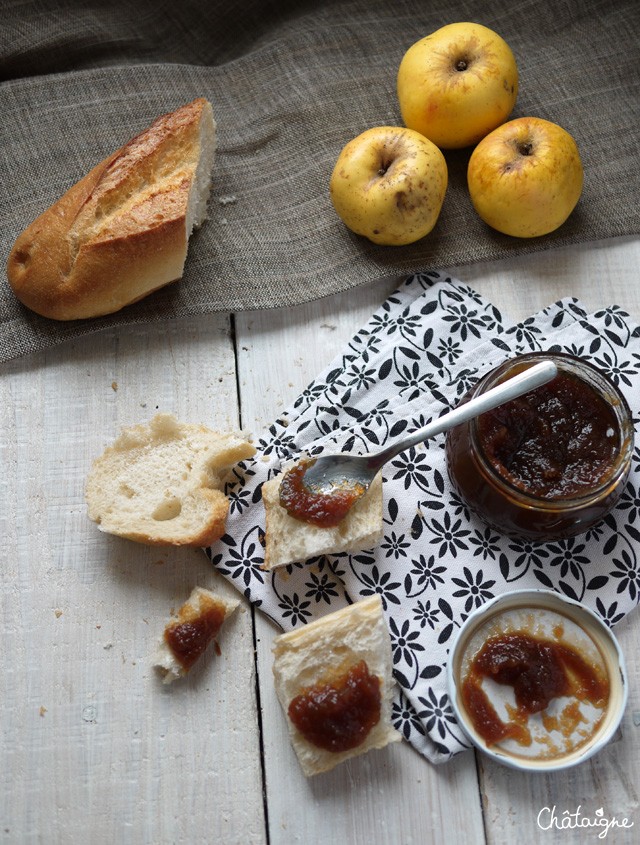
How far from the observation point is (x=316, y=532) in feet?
7.61

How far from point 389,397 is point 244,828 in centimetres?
128

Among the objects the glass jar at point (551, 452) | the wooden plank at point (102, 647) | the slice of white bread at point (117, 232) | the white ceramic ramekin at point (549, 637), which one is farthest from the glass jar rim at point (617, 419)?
the slice of white bread at point (117, 232)

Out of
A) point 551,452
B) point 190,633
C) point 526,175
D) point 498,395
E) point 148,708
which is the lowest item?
point 148,708

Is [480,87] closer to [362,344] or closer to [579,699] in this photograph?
[362,344]

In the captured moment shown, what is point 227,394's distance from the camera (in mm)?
2627

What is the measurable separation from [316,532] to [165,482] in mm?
488

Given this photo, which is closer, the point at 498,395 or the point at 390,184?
the point at 498,395

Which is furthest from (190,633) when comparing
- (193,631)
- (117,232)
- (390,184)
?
(390,184)

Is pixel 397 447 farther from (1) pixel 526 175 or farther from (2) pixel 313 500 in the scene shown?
(1) pixel 526 175

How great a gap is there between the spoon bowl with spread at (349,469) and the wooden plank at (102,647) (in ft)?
1.16

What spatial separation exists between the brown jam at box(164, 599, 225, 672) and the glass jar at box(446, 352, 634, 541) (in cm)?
79

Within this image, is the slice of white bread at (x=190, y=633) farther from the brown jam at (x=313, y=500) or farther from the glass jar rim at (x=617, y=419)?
the glass jar rim at (x=617, y=419)

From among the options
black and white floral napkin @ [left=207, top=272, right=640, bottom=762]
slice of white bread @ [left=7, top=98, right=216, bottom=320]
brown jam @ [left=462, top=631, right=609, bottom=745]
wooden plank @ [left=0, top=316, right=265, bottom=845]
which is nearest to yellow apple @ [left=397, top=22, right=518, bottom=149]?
black and white floral napkin @ [left=207, top=272, right=640, bottom=762]

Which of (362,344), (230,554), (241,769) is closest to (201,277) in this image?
(362,344)
